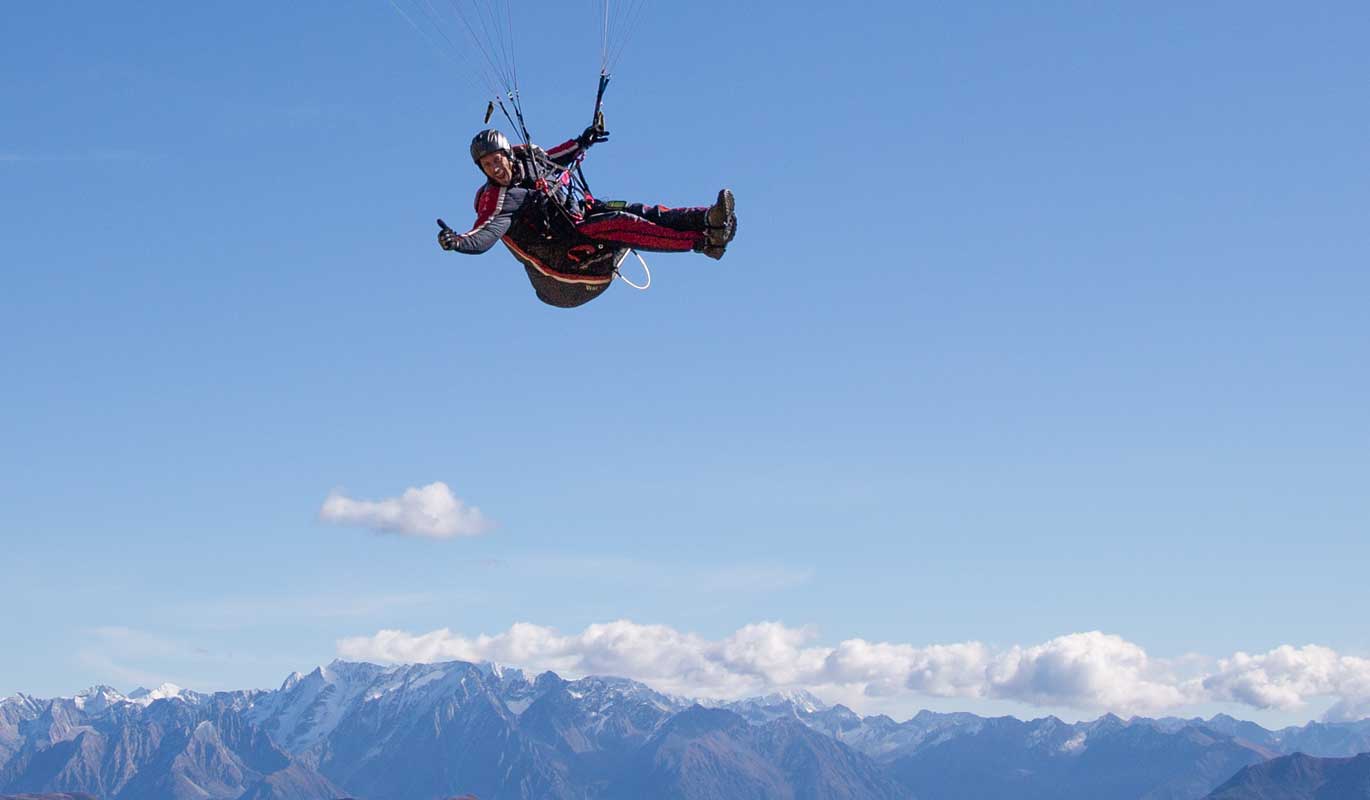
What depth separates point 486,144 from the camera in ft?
99.2

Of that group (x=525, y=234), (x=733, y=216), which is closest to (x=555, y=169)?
(x=525, y=234)

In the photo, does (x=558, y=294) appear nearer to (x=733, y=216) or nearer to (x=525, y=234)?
(x=525, y=234)

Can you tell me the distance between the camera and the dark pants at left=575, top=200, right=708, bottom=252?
3164cm

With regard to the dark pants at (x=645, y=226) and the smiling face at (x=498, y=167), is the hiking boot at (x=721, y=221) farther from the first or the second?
the smiling face at (x=498, y=167)

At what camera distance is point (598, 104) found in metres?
32.1

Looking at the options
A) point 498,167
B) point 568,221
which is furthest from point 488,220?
point 568,221

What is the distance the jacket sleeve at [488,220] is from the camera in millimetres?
28511

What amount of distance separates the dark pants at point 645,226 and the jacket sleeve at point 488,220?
79.6 inches

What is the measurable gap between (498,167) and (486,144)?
19.1 inches

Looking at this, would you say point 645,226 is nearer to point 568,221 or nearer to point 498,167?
point 568,221

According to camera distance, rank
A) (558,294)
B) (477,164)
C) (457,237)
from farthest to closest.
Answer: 1. (558,294)
2. (477,164)
3. (457,237)

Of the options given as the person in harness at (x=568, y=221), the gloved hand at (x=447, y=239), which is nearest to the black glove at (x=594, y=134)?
the person in harness at (x=568, y=221)

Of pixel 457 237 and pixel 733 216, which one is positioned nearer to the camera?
pixel 457 237

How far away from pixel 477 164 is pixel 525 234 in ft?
6.09
